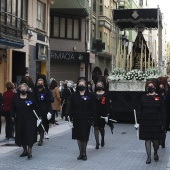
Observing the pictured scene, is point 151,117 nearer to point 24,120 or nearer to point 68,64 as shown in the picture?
point 24,120

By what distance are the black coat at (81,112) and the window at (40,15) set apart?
618 inches

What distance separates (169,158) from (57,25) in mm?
25508

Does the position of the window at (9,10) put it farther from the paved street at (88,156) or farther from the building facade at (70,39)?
the building facade at (70,39)

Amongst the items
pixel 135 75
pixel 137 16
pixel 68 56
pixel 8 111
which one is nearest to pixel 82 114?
pixel 8 111

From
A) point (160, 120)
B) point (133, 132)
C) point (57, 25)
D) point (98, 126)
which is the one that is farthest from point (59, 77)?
point (160, 120)

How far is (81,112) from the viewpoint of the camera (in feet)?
35.6

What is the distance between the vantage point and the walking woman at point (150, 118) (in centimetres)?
1038

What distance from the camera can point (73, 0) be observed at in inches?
1309

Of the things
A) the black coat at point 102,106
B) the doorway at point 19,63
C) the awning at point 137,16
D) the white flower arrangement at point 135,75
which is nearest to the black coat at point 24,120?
the black coat at point 102,106

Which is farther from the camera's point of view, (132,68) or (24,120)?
(132,68)

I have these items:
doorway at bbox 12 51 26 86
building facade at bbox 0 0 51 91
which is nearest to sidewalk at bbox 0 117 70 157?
building facade at bbox 0 0 51 91

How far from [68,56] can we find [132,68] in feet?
44.0

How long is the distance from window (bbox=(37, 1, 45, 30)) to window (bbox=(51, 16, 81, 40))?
798 cm

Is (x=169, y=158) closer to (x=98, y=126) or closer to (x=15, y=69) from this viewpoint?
(x=98, y=126)
